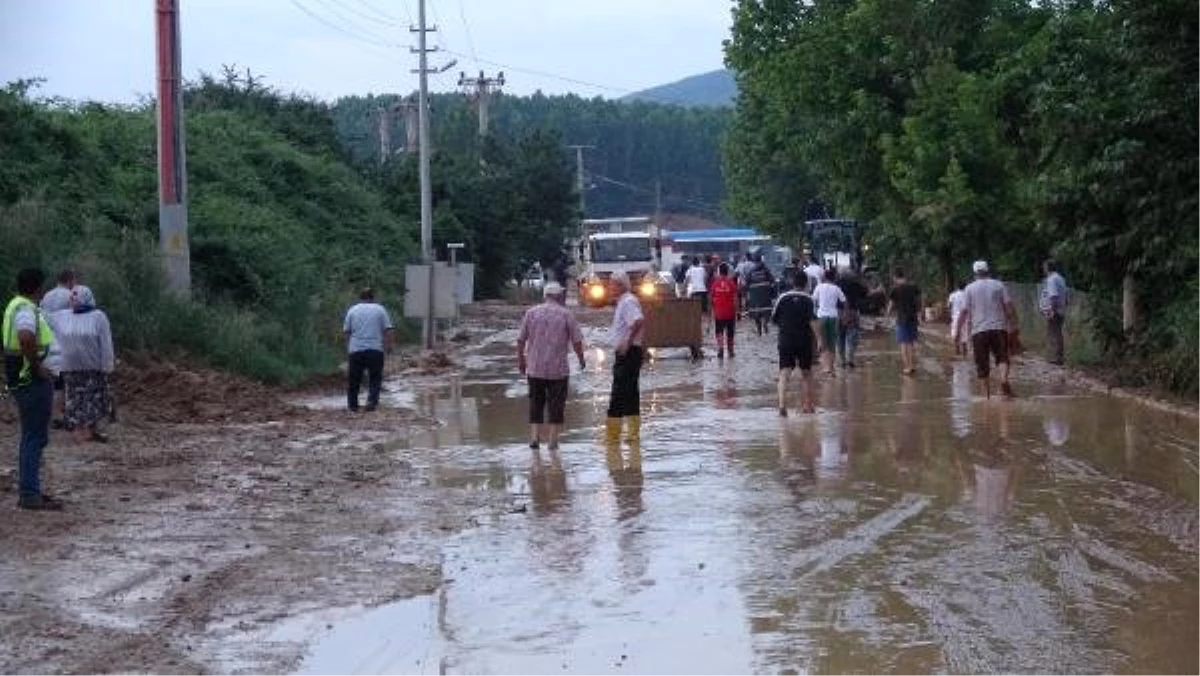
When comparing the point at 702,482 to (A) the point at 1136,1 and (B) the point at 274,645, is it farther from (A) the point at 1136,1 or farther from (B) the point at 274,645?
(A) the point at 1136,1

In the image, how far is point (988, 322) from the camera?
21.7m

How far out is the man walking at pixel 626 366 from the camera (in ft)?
58.0

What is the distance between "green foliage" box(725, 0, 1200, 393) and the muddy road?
3.28m

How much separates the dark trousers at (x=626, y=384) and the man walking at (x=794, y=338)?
2.99m

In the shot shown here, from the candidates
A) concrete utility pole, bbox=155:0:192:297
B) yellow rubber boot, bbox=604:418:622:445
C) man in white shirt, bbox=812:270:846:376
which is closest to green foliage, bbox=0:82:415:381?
concrete utility pole, bbox=155:0:192:297

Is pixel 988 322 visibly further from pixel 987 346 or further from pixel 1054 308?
pixel 1054 308

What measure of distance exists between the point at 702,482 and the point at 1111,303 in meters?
12.7

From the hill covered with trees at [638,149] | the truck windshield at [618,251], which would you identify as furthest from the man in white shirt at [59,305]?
the hill covered with trees at [638,149]

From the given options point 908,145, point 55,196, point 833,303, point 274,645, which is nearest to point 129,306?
point 55,196

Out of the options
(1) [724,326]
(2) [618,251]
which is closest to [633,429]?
(1) [724,326]

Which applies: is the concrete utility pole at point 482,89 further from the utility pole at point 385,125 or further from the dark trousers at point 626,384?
the dark trousers at point 626,384

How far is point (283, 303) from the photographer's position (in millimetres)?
31500

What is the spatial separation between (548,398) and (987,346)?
712cm

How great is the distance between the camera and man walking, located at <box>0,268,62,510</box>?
12781 mm
